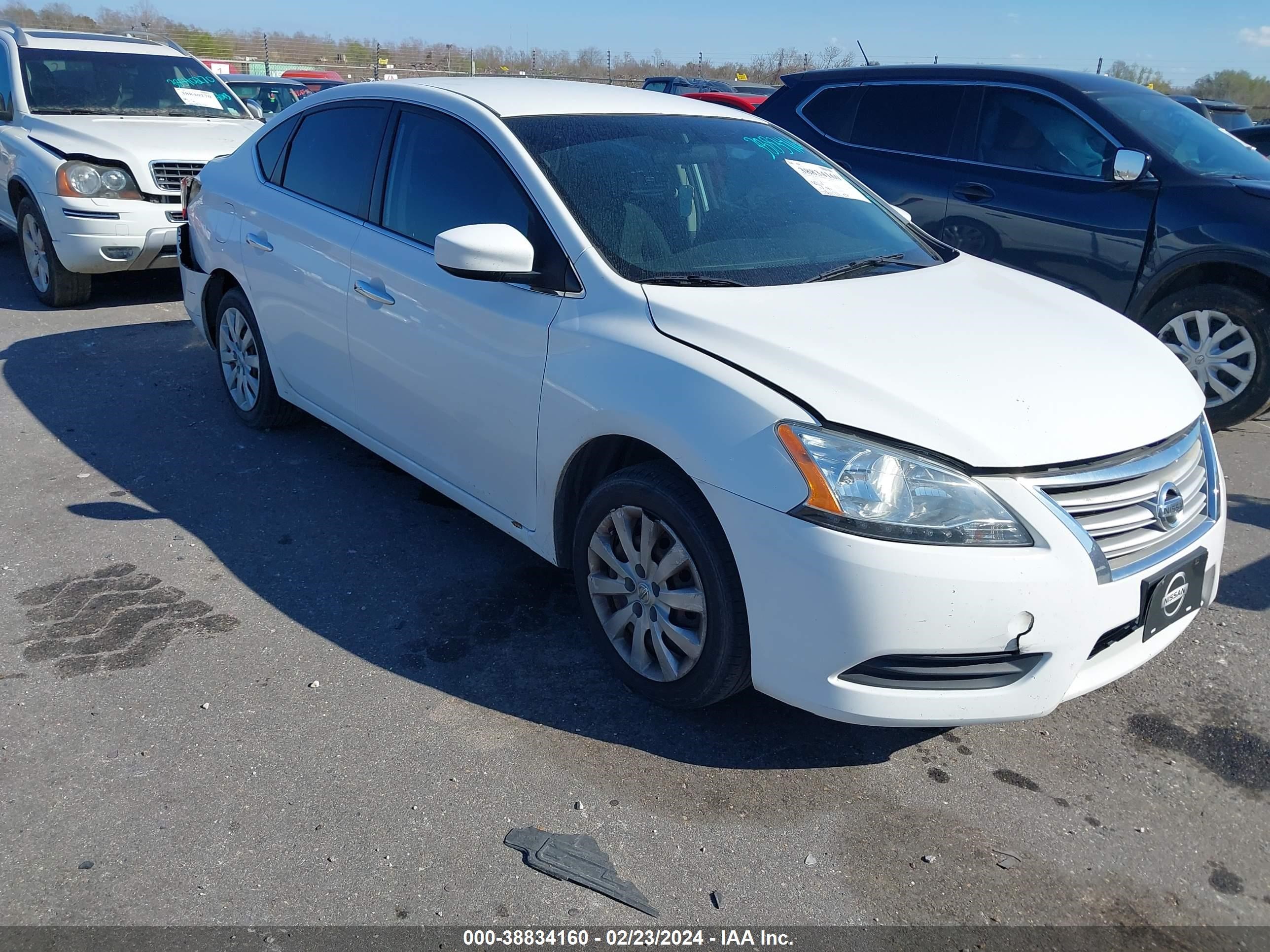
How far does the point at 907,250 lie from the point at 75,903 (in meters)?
3.29

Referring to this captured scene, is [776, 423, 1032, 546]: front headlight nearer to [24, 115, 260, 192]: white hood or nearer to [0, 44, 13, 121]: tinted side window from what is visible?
[24, 115, 260, 192]: white hood

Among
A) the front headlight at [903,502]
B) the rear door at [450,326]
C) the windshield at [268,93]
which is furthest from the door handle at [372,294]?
the windshield at [268,93]

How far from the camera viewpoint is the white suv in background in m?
7.19

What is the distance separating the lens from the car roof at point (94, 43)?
827cm

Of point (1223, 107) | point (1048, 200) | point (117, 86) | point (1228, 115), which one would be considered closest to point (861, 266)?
point (1048, 200)

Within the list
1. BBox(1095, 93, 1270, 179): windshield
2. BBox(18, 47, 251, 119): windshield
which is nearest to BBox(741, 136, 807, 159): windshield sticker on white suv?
BBox(1095, 93, 1270, 179): windshield

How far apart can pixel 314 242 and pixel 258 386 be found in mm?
1085

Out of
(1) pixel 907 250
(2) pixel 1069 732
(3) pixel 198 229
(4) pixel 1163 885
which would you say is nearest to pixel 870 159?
(1) pixel 907 250

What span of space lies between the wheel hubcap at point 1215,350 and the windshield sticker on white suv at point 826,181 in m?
2.55

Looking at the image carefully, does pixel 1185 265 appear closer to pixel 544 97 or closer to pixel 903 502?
pixel 544 97

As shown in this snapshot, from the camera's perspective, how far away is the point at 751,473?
2576 millimetres

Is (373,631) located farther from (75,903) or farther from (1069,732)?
(1069,732)

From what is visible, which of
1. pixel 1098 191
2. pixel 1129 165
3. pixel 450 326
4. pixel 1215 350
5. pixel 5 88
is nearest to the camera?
pixel 450 326

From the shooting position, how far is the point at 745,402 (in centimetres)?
263
